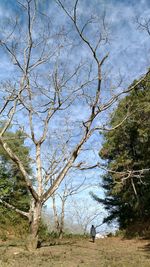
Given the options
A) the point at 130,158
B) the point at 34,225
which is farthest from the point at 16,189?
the point at 34,225

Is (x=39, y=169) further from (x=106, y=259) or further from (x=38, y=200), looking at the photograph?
(x=106, y=259)

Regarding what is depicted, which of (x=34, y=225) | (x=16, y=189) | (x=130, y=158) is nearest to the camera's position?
(x=34, y=225)

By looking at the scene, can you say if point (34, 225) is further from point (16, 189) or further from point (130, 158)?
point (16, 189)

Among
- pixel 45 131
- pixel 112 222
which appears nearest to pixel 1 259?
pixel 45 131

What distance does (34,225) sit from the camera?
14.2 metres

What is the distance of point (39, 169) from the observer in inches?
596

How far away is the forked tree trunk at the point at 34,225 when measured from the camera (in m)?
14.0

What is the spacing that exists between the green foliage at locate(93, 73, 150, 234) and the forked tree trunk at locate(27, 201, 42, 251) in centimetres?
950

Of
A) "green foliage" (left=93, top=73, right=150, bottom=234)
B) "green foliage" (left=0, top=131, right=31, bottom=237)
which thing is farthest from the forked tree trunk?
"green foliage" (left=93, top=73, right=150, bottom=234)

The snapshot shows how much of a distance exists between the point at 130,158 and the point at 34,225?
42.8ft

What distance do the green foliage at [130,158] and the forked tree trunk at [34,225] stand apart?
9.50 metres

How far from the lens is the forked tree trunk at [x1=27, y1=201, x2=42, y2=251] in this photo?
14.0 metres

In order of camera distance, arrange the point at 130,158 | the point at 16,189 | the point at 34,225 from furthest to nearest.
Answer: the point at 16,189 < the point at 130,158 < the point at 34,225

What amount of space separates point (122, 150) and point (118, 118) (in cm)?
448
